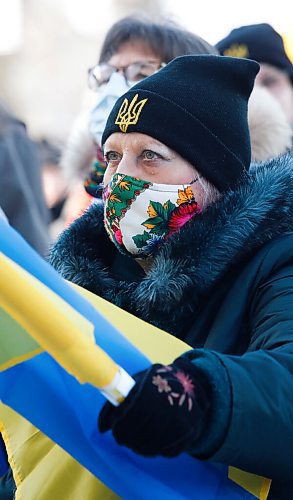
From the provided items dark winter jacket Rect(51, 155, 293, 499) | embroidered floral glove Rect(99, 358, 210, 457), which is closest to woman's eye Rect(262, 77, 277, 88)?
dark winter jacket Rect(51, 155, 293, 499)

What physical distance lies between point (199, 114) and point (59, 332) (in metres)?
1.12

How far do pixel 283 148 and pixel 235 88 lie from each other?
122cm

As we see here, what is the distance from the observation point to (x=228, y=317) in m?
2.11

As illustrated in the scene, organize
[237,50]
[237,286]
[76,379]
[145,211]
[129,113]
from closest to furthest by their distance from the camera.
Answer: [76,379] → [237,286] → [145,211] → [129,113] → [237,50]

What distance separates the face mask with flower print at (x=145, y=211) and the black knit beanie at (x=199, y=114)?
0.11 meters

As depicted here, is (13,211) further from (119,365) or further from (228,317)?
(119,365)

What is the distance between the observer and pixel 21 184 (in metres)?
4.46

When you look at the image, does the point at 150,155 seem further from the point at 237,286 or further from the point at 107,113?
the point at 107,113

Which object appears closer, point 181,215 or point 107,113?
point 181,215

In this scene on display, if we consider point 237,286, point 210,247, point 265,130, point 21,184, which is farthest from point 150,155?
point 21,184

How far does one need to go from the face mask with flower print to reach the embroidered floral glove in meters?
0.82

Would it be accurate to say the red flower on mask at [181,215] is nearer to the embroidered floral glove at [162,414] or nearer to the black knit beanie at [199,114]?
the black knit beanie at [199,114]

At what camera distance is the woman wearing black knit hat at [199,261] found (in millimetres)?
1591

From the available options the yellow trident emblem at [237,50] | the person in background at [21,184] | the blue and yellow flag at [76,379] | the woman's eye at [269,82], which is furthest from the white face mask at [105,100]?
the blue and yellow flag at [76,379]
